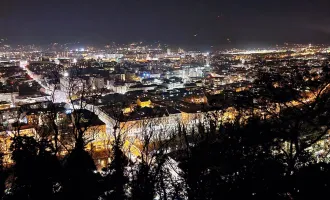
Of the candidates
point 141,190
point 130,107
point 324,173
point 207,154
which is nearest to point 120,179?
point 141,190

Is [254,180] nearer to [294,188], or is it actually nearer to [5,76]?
[294,188]

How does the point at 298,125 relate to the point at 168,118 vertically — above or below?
above

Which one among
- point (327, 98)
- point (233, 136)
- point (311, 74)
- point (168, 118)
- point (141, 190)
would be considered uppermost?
point (311, 74)

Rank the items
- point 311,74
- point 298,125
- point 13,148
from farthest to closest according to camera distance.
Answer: point 13,148
point 311,74
point 298,125

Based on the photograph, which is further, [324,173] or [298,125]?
[298,125]

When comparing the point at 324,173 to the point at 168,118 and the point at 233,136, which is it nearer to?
the point at 233,136

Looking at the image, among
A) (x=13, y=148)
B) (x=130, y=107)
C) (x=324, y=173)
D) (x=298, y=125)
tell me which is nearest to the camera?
(x=324, y=173)

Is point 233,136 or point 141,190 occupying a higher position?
point 233,136

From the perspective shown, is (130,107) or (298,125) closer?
(298,125)

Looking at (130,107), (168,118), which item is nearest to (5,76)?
(130,107)
